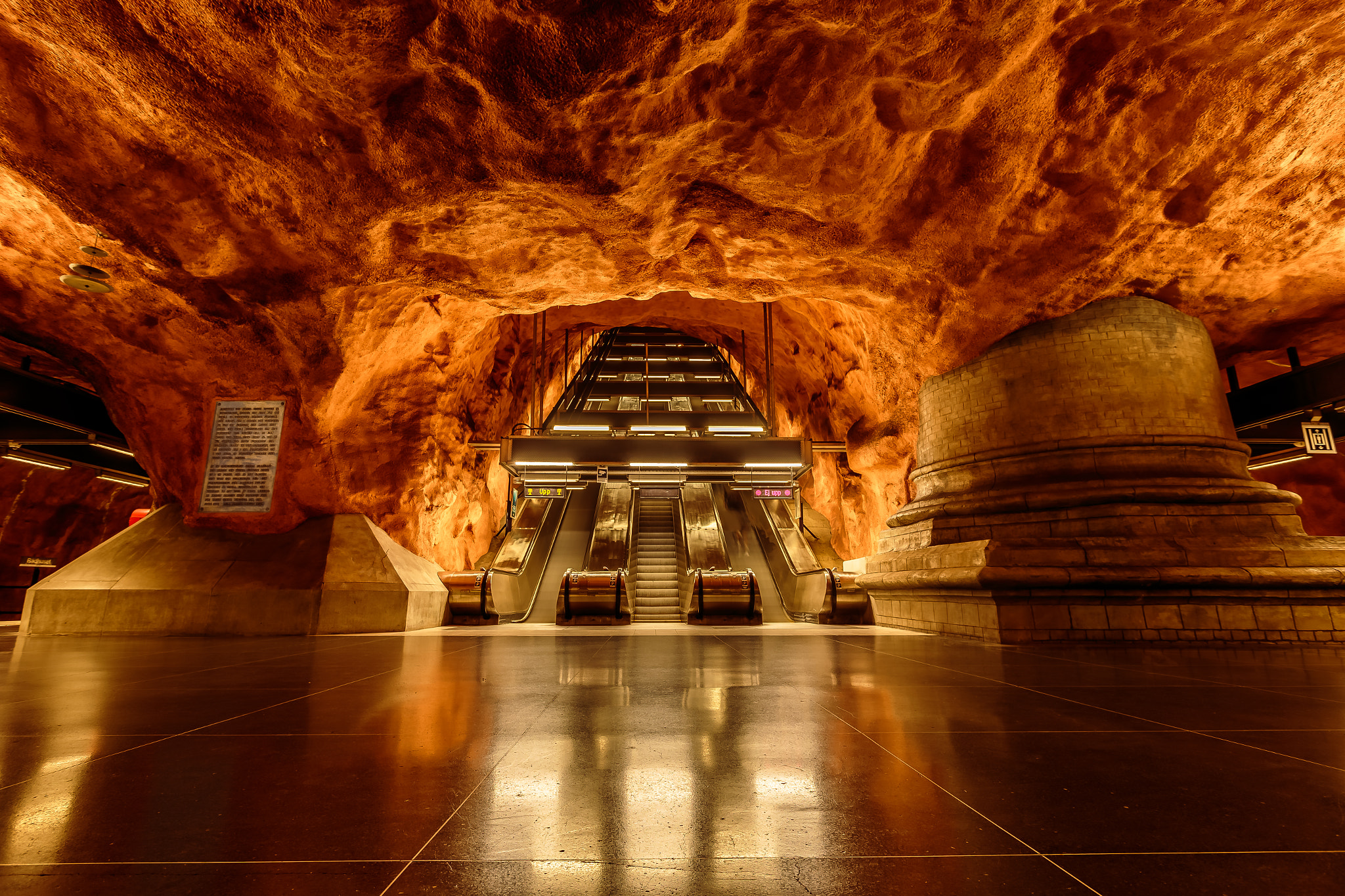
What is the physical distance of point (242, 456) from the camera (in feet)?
23.3

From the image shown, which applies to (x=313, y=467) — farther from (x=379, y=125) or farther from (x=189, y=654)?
(x=379, y=125)

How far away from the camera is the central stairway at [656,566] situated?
10891 mm

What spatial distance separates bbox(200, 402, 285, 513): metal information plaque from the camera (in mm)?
7066

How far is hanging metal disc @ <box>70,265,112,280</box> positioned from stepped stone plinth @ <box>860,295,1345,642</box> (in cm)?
849

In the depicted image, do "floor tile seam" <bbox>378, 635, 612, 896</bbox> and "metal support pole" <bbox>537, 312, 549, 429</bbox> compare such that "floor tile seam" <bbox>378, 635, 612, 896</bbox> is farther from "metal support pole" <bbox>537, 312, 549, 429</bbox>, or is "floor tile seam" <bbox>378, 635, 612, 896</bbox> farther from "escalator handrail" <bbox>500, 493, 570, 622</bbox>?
"metal support pole" <bbox>537, 312, 549, 429</bbox>

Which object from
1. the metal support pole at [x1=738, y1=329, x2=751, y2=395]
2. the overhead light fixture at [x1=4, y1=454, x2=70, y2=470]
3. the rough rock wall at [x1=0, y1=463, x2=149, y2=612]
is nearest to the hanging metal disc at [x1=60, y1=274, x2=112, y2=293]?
the overhead light fixture at [x1=4, y1=454, x2=70, y2=470]

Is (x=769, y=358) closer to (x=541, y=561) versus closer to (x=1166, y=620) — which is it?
(x=541, y=561)

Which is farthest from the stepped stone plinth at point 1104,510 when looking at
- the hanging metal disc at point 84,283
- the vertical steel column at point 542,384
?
the hanging metal disc at point 84,283

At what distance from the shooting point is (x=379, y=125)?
463 cm

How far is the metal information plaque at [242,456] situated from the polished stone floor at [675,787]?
4.32 m

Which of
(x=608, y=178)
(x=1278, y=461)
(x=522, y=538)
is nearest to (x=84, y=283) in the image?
(x=608, y=178)

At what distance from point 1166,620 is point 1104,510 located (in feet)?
3.61

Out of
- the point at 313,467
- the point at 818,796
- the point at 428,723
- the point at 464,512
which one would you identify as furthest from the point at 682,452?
the point at 818,796

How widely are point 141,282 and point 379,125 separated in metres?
3.51
